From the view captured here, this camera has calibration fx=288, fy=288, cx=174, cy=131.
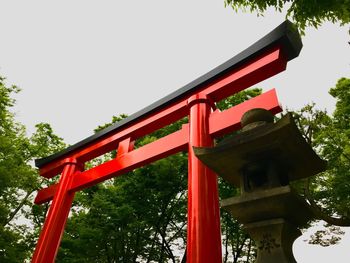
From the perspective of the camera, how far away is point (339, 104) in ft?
36.9

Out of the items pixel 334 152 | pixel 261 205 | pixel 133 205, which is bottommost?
pixel 261 205

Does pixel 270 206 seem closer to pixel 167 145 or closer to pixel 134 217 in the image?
pixel 167 145

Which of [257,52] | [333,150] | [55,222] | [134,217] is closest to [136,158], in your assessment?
[55,222]

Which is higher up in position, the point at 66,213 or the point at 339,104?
the point at 339,104

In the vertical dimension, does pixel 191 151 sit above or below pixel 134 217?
below

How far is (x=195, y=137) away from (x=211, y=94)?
41.8 inches

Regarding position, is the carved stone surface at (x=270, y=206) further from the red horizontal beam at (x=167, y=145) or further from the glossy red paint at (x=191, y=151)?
the red horizontal beam at (x=167, y=145)

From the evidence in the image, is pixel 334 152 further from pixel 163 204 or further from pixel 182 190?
pixel 163 204

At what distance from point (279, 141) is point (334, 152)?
7946 mm

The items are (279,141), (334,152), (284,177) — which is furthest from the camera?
(334,152)

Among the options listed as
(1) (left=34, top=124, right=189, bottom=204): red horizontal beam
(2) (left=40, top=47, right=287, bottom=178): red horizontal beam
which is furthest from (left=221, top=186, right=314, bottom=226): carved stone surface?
(2) (left=40, top=47, right=287, bottom=178): red horizontal beam

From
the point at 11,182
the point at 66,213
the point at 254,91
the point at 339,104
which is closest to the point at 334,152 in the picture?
the point at 339,104

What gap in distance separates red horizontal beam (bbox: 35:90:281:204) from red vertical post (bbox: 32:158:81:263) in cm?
26

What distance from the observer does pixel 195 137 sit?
481 centimetres
